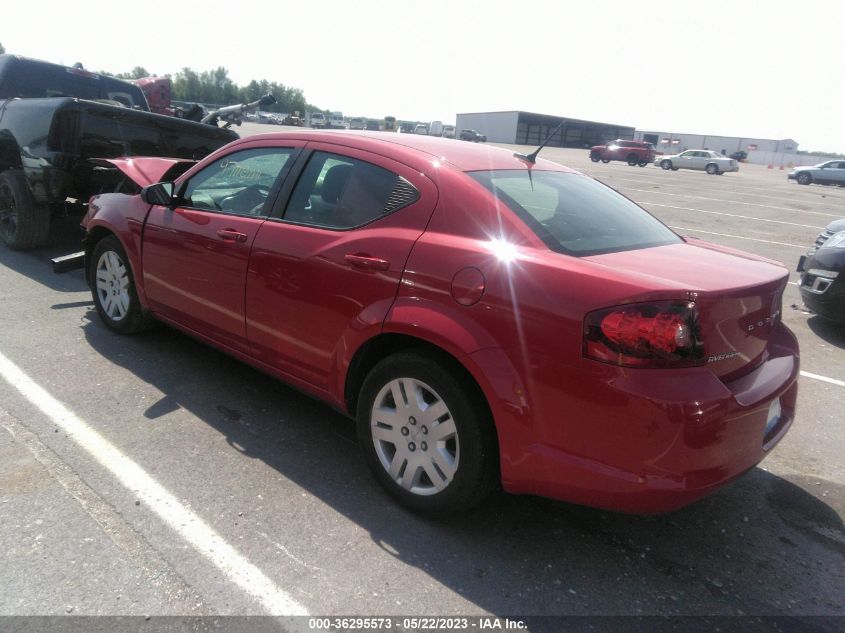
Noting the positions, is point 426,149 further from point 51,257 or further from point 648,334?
point 51,257

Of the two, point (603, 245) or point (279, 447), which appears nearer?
point (603, 245)

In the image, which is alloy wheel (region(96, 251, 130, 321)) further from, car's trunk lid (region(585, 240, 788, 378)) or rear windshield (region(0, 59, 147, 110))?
rear windshield (region(0, 59, 147, 110))

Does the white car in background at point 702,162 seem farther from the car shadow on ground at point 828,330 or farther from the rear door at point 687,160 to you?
the car shadow on ground at point 828,330

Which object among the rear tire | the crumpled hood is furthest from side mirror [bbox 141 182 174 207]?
the rear tire

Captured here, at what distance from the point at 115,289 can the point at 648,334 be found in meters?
4.04

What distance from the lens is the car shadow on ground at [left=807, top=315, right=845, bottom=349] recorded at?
5.75m

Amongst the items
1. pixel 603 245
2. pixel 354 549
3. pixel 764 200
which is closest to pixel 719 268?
pixel 603 245

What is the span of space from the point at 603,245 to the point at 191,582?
2.17 metres

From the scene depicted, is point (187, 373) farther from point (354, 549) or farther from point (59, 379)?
point (354, 549)

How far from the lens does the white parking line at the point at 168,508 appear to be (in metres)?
2.29

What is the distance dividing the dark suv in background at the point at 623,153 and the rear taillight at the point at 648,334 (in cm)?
4265

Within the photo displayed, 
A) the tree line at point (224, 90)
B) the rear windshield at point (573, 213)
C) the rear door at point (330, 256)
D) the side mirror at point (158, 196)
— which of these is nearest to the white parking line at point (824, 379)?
the rear windshield at point (573, 213)

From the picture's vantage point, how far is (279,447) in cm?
333

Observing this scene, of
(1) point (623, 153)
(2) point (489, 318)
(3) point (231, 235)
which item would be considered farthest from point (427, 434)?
(1) point (623, 153)
